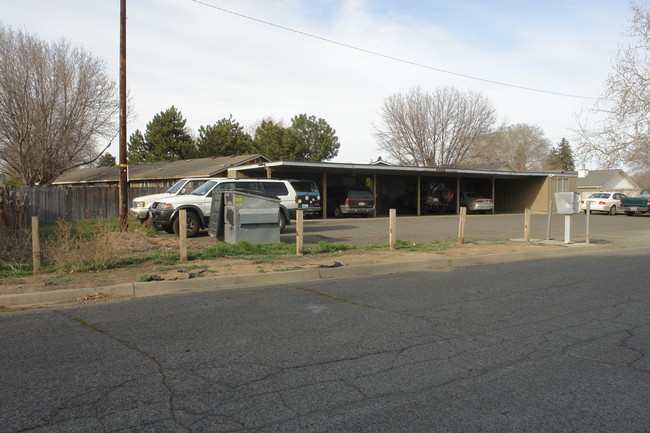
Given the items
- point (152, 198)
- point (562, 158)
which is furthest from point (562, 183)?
point (562, 158)

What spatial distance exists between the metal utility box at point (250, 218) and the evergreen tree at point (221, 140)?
36.6 meters

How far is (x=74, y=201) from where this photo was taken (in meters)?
24.9

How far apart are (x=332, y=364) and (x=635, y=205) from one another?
34.4 meters

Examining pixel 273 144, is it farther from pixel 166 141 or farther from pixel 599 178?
pixel 599 178

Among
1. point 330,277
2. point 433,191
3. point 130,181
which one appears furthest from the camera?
point 130,181

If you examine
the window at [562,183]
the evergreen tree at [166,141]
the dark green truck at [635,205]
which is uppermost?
the evergreen tree at [166,141]

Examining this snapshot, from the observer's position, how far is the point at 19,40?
2812cm

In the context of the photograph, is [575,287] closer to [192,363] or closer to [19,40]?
[192,363]

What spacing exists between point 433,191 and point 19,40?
86.4ft

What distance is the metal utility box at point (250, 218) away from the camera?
1245cm

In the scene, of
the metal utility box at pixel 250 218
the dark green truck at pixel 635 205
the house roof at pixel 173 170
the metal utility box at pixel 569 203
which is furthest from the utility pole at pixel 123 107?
the dark green truck at pixel 635 205

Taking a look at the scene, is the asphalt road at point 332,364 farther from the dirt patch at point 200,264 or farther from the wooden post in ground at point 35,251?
the wooden post in ground at point 35,251

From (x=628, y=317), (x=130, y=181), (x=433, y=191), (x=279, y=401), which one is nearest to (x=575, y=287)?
(x=628, y=317)

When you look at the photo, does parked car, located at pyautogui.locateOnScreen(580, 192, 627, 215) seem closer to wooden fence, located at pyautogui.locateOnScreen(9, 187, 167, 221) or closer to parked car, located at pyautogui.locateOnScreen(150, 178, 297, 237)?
parked car, located at pyautogui.locateOnScreen(150, 178, 297, 237)
